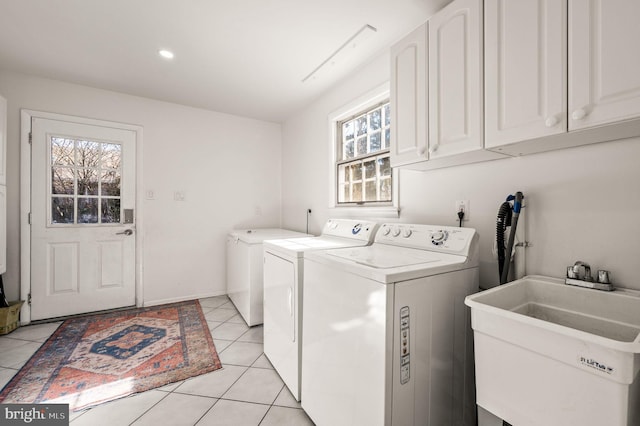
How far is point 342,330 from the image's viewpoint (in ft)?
4.14

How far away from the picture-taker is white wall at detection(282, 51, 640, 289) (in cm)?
112

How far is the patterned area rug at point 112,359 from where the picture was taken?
1705mm

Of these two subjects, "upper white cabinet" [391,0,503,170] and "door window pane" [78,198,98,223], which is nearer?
"upper white cabinet" [391,0,503,170]

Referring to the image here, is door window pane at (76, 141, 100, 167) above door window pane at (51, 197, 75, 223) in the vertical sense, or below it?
above

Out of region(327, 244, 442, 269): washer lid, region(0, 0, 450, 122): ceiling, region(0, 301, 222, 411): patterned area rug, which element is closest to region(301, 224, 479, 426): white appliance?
region(327, 244, 442, 269): washer lid

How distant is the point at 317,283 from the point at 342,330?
29cm

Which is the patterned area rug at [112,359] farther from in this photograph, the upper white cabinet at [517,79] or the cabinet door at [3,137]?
the upper white cabinet at [517,79]

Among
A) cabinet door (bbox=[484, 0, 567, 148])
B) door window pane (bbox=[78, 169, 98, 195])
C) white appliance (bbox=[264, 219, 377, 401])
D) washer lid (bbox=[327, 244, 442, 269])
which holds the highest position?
cabinet door (bbox=[484, 0, 567, 148])

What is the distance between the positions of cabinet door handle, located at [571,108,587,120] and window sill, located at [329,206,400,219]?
1.21m

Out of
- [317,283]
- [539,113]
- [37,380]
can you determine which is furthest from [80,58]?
[539,113]

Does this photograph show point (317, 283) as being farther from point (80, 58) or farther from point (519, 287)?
point (80, 58)

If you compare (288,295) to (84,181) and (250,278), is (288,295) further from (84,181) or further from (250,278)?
(84,181)

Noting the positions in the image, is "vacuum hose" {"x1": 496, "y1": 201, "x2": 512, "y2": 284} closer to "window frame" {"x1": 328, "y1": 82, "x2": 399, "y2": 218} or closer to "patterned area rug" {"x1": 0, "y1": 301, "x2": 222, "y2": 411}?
"window frame" {"x1": 328, "y1": 82, "x2": 399, "y2": 218}

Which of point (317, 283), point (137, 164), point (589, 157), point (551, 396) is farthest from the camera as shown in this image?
point (137, 164)
